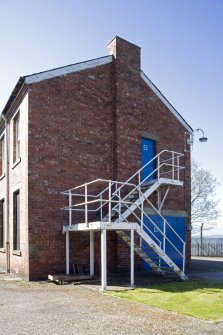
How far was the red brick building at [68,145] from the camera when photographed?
12531mm

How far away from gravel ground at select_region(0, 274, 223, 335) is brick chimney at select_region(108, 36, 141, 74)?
9.32 m

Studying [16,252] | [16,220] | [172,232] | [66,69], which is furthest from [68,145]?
[172,232]

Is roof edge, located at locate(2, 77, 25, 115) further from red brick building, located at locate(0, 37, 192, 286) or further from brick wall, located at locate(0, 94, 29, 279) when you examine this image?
brick wall, located at locate(0, 94, 29, 279)

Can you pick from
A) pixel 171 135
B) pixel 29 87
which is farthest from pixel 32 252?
pixel 171 135

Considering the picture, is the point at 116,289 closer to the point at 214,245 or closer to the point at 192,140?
the point at 192,140

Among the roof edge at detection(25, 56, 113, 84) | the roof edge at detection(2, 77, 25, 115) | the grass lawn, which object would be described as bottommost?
the grass lawn

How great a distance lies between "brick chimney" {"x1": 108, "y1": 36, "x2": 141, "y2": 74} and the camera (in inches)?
596

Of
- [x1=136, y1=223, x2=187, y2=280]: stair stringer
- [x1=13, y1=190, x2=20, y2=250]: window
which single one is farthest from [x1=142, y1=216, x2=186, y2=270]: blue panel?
[x1=13, y1=190, x2=20, y2=250]: window

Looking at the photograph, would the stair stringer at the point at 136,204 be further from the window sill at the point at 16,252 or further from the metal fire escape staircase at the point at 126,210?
the window sill at the point at 16,252

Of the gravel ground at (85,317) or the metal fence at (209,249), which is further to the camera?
the metal fence at (209,249)

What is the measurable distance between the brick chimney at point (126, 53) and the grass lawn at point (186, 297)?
8713mm

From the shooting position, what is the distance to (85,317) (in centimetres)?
709

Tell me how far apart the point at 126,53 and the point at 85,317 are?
1122 cm

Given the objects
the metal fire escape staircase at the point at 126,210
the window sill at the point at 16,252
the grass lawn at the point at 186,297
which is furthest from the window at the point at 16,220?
the grass lawn at the point at 186,297
